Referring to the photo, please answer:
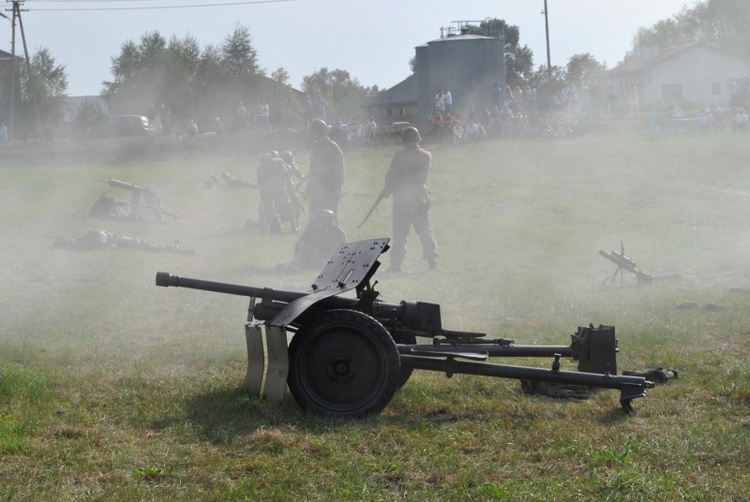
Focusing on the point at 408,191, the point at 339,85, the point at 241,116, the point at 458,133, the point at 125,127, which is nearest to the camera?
the point at 408,191

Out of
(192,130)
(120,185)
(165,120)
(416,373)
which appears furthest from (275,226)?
(165,120)

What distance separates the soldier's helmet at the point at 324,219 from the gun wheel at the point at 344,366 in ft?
32.8

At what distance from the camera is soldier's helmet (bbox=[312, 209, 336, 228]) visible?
16953mm

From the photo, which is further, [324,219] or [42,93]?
[42,93]

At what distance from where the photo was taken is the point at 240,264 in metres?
18.4

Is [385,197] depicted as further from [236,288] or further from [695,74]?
[695,74]

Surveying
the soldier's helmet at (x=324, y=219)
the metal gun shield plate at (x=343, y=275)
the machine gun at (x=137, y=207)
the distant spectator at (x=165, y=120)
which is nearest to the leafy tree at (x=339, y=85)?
the distant spectator at (x=165, y=120)

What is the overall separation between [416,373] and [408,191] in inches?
325

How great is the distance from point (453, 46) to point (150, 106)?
63.4ft

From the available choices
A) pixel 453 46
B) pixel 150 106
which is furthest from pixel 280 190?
pixel 453 46

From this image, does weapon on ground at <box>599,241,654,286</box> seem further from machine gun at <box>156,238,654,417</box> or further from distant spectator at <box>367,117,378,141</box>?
distant spectator at <box>367,117,378,141</box>

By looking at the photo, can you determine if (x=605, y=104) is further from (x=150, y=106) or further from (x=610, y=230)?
(x=610, y=230)

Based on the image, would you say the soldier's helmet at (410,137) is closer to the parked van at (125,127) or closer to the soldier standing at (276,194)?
the soldier standing at (276,194)

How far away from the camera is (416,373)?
28.4 feet
